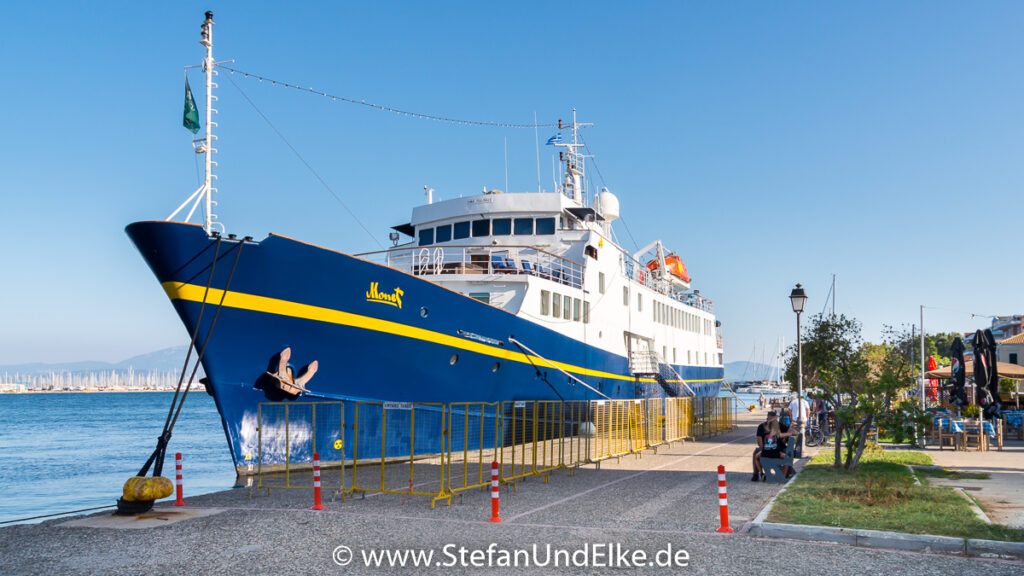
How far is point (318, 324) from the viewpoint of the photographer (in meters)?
14.1

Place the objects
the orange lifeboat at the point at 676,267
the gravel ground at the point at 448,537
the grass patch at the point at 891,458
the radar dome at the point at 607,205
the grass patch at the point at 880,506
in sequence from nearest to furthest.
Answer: the gravel ground at the point at 448,537
the grass patch at the point at 880,506
the grass patch at the point at 891,458
the radar dome at the point at 607,205
the orange lifeboat at the point at 676,267

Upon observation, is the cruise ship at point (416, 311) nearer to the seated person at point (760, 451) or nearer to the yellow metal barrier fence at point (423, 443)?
the yellow metal barrier fence at point (423, 443)

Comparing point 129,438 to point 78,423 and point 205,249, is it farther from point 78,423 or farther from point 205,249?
point 205,249

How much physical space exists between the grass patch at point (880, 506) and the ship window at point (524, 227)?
40.4 feet

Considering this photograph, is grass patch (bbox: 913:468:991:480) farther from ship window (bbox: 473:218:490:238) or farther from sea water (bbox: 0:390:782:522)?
sea water (bbox: 0:390:782:522)

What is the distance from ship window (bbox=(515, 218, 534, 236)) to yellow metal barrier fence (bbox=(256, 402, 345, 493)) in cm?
1072

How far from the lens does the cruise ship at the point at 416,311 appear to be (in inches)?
515

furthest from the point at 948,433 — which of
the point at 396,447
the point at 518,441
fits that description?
the point at 396,447

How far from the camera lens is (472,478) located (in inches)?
555

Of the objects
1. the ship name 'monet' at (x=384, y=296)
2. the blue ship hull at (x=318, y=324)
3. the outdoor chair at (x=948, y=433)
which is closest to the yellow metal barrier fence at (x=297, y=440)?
the blue ship hull at (x=318, y=324)

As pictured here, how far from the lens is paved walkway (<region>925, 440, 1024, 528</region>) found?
9903 millimetres

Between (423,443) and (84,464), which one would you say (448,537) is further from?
(84,464)

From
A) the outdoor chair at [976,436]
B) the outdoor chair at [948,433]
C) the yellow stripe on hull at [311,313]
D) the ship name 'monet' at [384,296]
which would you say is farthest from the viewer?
the outdoor chair at [948,433]

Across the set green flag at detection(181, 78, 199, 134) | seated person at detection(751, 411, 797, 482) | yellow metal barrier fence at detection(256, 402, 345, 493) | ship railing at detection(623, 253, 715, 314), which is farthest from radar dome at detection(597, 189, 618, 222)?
green flag at detection(181, 78, 199, 134)
